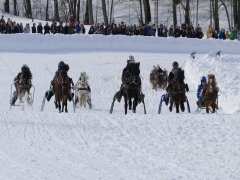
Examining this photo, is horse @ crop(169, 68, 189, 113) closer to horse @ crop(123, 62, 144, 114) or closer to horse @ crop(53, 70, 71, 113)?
horse @ crop(123, 62, 144, 114)

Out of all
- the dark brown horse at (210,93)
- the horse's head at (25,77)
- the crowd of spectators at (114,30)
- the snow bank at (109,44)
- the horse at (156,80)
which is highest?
the crowd of spectators at (114,30)

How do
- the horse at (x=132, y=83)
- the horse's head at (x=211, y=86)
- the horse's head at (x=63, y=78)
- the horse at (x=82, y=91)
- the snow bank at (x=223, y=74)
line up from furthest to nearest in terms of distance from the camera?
the horse at (x=82, y=91), the snow bank at (x=223, y=74), the horse's head at (x=63, y=78), the horse's head at (x=211, y=86), the horse at (x=132, y=83)

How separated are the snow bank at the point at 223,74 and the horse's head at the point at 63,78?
235 inches

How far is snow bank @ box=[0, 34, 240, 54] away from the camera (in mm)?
41312

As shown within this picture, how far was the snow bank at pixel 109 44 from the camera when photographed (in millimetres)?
41312

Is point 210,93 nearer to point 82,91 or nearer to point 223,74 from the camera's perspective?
point 82,91

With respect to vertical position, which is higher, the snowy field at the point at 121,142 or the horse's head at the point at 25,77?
the horse's head at the point at 25,77

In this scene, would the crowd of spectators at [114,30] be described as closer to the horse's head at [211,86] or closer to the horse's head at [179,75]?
the horse's head at [179,75]

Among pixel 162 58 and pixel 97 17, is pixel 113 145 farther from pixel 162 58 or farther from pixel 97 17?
pixel 97 17

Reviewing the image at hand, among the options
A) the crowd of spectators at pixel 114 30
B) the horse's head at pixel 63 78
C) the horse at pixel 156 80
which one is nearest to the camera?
the horse's head at pixel 63 78

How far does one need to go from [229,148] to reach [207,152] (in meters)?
0.57

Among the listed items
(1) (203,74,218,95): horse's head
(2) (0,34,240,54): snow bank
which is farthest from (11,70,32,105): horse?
(2) (0,34,240,54): snow bank

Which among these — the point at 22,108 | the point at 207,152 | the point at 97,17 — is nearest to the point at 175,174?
the point at 207,152

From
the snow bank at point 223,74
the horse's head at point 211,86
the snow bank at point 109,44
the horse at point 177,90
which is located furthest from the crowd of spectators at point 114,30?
the horse's head at point 211,86
